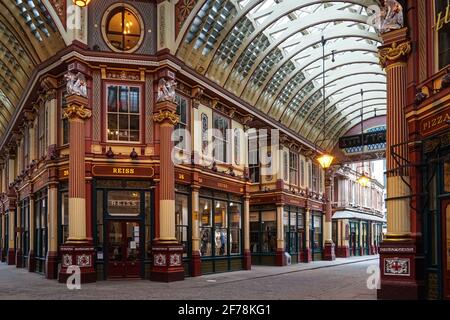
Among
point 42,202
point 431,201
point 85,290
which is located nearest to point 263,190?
point 42,202

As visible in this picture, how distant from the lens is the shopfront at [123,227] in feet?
63.4

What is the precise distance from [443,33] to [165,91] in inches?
414

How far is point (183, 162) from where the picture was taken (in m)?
21.4

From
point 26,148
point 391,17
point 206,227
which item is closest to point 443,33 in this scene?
point 391,17

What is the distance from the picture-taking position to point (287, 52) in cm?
2919

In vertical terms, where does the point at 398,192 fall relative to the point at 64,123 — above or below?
below

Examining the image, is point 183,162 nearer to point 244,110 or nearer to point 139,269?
point 139,269

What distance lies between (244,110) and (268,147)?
19.1 feet

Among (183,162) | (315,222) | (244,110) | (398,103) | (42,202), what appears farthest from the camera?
(315,222)

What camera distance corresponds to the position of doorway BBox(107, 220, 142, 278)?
19375 mm

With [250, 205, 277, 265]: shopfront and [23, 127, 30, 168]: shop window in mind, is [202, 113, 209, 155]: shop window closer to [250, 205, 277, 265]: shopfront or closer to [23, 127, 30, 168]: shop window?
[23, 127, 30, 168]: shop window

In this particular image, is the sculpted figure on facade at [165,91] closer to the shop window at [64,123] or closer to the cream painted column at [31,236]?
the shop window at [64,123]

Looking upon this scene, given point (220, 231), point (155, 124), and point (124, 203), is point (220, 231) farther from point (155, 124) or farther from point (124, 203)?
point (155, 124)

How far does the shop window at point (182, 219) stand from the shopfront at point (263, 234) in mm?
11019
